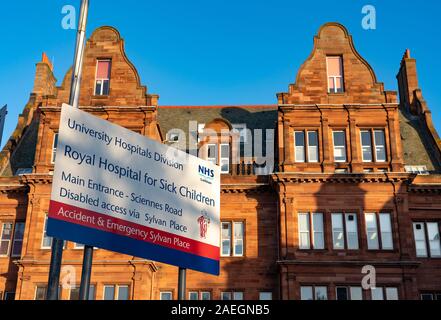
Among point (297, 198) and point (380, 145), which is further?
point (380, 145)

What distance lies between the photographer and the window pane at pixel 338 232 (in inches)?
1178

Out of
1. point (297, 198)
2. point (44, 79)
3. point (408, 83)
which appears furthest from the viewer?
point (44, 79)

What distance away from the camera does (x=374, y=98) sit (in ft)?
107

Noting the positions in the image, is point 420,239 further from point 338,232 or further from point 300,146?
point 300,146

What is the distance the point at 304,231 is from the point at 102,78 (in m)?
14.6

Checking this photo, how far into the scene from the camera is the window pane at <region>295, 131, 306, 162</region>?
105 feet

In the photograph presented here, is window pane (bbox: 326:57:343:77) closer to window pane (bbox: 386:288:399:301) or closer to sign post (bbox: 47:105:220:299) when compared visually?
window pane (bbox: 386:288:399:301)

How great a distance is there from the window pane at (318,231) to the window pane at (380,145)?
474cm

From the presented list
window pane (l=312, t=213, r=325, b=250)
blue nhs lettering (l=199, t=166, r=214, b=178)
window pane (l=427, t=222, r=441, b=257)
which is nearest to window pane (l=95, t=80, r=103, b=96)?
window pane (l=312, t=213, r=325, b=250)

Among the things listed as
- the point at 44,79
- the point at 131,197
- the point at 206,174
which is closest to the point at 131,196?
the point at 131,197

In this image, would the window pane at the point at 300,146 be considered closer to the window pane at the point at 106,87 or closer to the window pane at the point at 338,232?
the window pane at the point at 338,232

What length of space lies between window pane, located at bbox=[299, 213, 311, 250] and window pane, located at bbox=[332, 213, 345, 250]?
1366mm

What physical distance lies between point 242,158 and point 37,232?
12.3 metres

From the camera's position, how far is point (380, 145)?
31.9 m
